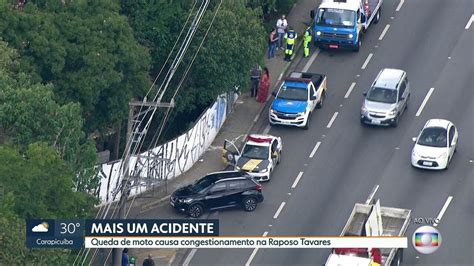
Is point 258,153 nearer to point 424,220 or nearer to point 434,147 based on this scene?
point 434,147

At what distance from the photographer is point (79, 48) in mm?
83250

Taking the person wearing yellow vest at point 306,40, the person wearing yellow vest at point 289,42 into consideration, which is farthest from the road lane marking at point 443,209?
the person wearing yellow vest at point 289,42

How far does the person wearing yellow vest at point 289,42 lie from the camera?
98.6m

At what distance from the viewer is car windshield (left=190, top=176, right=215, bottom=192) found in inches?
3349

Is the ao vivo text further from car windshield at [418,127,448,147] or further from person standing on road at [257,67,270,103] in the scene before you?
person standing on road at [257,67,270,103]

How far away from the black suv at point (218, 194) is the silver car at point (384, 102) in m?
9.18

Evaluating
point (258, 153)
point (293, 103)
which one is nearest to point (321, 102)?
point (293, 103)

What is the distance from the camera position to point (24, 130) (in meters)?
76.4

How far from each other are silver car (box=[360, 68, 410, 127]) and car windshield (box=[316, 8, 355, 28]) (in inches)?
264

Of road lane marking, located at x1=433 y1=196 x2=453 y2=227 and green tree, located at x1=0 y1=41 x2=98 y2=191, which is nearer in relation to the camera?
green tree, located at x1=0 y1=41 x2=98 y2=191

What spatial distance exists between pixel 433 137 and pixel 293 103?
781 cm

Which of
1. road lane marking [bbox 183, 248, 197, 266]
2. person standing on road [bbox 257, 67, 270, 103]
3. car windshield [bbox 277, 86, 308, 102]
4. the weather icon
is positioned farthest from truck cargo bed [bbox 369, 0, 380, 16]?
the weather icon

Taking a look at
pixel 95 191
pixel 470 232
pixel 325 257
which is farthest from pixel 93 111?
pixel 470 232

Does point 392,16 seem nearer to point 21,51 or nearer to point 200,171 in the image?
point 200,171
